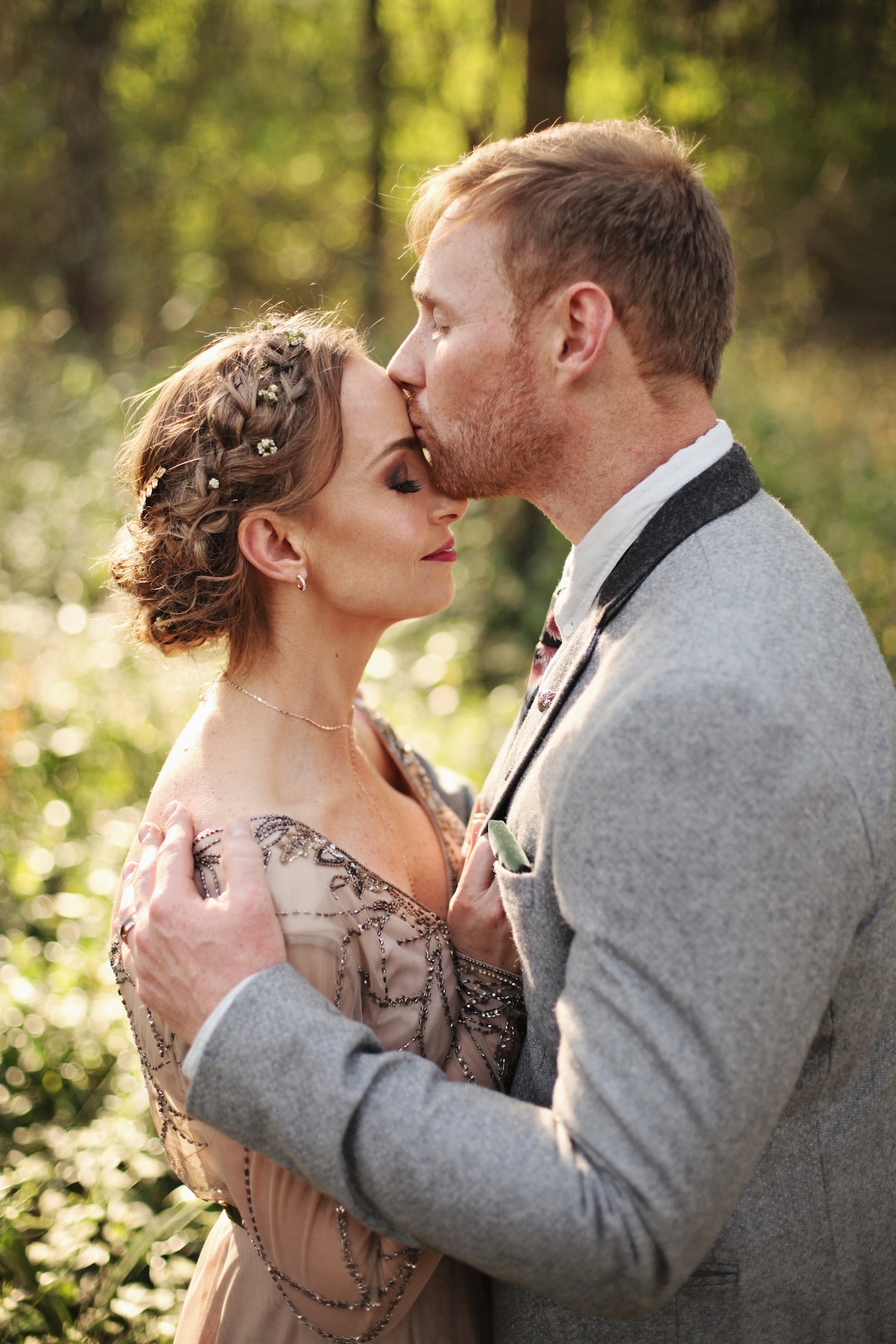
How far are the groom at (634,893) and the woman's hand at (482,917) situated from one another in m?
0.02

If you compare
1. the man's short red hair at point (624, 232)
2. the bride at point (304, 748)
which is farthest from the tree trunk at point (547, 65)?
the man's short red hair at point (624, 232)

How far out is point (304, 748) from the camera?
2.33 meters

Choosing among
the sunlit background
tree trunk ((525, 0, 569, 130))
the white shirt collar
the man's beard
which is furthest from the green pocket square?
tree trunk ((525, 0, 569, 130))

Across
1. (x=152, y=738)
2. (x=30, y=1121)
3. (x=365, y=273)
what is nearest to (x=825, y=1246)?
(x=30, y=1121)

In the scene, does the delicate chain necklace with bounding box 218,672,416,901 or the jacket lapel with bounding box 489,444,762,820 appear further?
the delicate chain necklace with bounding box 218,672,416,901

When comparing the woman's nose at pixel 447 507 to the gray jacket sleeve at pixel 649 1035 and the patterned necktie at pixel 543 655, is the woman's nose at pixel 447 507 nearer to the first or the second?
the patterned necktie at pixel 543 655

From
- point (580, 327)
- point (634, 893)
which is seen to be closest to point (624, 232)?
point (580, 327)

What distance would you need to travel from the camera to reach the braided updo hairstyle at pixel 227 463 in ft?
7.39

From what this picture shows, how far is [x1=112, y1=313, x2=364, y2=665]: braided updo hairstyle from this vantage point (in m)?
2.25

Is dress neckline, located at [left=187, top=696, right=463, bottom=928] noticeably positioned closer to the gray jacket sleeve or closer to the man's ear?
the gray jacket sleeve

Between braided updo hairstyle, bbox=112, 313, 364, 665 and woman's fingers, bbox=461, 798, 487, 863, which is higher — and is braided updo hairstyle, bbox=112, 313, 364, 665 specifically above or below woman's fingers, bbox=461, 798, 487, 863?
above

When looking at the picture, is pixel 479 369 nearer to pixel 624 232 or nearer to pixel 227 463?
pixel 624 232

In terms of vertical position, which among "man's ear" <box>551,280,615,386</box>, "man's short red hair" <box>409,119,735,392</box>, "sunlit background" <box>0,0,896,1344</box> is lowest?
"sunlit background" <box>0,0,896,1344</box>

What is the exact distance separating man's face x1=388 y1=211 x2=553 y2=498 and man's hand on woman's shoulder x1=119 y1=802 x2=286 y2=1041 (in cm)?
89
